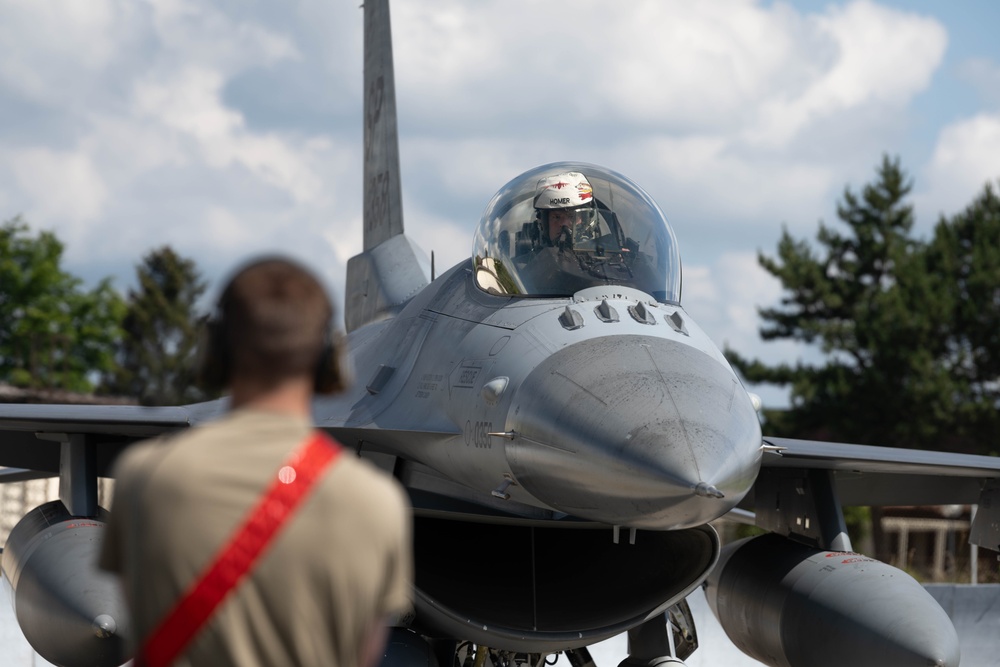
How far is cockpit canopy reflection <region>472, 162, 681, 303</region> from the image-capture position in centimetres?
630

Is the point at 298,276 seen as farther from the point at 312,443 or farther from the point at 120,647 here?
the point at 120,647

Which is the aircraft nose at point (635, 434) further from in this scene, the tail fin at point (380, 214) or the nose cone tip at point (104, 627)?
the tail fin at point (380, 214)

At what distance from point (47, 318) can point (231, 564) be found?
58.8 meters

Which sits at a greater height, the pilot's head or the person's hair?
the pilot's head

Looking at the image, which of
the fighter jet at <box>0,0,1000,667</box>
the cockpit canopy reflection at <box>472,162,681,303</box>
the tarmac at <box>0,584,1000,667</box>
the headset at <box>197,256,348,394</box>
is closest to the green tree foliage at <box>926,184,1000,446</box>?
the tarmac at <box>0,584,1000,667</box>

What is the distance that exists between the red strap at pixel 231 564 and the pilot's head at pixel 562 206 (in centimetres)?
455

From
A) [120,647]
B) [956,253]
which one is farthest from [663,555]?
[956,253]

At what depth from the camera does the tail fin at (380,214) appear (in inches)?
384

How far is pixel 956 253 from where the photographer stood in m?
38.5

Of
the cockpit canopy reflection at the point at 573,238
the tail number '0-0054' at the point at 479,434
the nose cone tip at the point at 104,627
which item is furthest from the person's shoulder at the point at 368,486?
the nose cone tip at the point at 104,627

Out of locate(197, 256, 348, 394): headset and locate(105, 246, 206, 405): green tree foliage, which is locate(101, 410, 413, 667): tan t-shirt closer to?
locate(197, 256, 348, 394): headset

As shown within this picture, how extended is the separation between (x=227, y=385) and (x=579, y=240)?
14.3ft

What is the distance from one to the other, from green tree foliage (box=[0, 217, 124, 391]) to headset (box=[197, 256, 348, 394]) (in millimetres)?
55910

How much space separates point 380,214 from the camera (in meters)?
12.0
